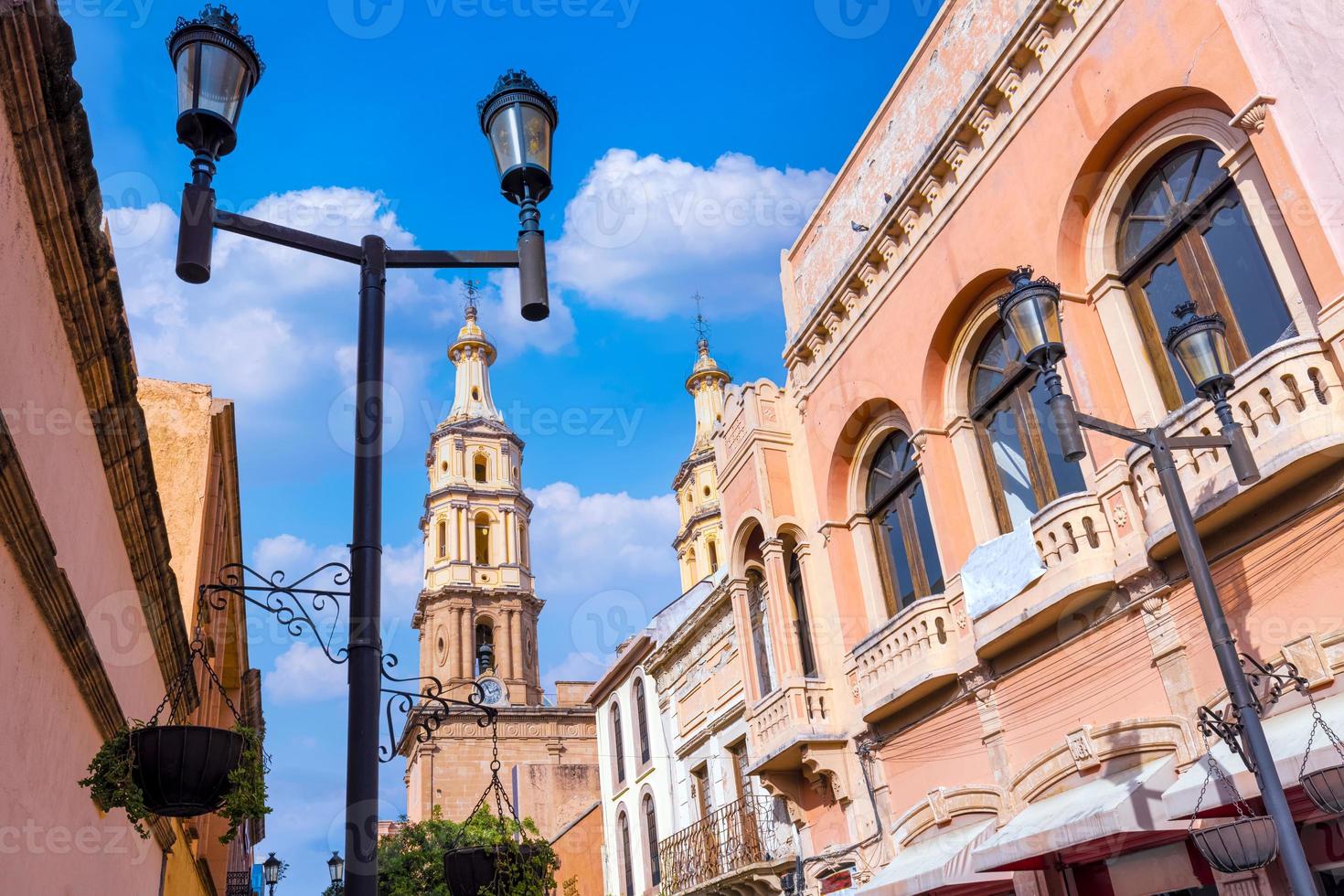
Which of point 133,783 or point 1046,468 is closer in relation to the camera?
point 133,783

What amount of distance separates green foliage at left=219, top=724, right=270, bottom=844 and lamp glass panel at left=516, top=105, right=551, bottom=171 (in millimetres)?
3140

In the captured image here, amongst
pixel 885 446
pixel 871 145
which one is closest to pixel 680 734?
pixel 885 446

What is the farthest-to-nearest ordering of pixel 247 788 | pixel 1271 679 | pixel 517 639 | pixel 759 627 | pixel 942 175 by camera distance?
pixel 517 639 → pixel 759 627 → pixel 942 175 → pixel 1271 679 → pixel 247 788

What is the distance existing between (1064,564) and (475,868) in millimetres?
6762

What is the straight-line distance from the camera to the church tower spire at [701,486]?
54875mm

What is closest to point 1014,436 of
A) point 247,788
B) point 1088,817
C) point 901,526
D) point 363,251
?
point 901,526

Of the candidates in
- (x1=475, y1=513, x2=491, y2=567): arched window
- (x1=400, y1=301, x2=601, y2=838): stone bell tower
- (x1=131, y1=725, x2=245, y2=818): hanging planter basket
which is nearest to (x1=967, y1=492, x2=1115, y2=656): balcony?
(x1=131, y1=725, x2=245, y2=818): hanging planter basket

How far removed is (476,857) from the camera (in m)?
5.68

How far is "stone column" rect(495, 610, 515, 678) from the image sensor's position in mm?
48719

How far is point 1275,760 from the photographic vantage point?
24.6 ft

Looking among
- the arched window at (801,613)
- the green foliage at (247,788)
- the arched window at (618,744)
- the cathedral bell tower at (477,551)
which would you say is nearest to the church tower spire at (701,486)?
the cathedral bell tower at (477,551)

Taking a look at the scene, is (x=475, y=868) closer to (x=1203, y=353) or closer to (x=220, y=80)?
(x=220, y=80)

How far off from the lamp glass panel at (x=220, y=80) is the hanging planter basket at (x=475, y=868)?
3.82 m

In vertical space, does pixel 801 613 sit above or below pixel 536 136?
above
